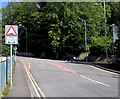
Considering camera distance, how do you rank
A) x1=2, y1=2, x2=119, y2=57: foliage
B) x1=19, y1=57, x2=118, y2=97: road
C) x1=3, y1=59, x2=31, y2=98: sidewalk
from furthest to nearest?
x1=2, y1=2, x2=119, y2=57: foliage < x1=19, y1=57, x2=118, y2=97: road < x1=3, y1=59, x2=31, y2=98: sidewalk

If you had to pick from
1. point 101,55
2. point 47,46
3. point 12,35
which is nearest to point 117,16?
point 12,35

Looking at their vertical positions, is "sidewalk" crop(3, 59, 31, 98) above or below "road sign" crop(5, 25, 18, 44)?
below

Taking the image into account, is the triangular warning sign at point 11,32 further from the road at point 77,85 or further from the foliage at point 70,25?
the foliage at point 70,25

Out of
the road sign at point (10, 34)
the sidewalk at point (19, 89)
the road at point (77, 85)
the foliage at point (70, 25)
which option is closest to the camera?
the sidewalk at point (19, 89)

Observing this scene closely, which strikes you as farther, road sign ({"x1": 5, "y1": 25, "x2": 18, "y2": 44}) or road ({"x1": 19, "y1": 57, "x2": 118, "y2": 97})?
road sign ({"x1": 5, "y1": 25, "x2": 18, "y2": 44})

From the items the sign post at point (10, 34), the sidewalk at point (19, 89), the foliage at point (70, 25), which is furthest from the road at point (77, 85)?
Result: the foliage at point (70, 25)

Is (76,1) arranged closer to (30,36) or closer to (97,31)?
(97,31)

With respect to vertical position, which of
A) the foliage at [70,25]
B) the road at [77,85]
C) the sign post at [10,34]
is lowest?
the road at [77,85]

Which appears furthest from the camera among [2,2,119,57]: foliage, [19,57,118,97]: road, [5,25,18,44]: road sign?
[2,2,119,57]: foliage

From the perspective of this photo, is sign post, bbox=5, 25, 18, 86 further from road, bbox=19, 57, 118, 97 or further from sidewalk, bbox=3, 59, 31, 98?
road, bbox=19, 57, 118, 97

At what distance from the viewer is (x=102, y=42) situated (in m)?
48.2

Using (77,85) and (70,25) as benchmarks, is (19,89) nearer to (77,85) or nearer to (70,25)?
(77,85)

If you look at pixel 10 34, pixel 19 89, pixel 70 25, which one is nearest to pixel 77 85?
pixel 19 89

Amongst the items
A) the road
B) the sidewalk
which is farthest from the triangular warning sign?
the road
